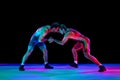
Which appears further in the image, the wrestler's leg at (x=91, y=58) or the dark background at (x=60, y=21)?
the dark background at (x=60, y=21)

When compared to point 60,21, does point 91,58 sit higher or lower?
lower

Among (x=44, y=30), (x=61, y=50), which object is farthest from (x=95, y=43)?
(x=44, y=30)

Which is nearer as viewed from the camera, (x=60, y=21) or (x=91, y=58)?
(x=91, y=58)

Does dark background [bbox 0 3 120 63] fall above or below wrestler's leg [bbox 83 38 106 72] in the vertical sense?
above

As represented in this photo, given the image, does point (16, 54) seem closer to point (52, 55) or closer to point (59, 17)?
point (52, 55)

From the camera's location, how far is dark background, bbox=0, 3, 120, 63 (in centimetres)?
1038

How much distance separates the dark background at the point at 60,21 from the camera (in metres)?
10.4

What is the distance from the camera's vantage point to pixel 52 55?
1092 cm

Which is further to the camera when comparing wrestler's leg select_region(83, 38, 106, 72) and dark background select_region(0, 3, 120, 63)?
dark background select_region(0, 3, 120, 63)

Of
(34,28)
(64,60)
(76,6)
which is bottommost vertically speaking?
(64,60)

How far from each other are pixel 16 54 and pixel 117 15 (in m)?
3.53

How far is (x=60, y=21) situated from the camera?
10.6 m

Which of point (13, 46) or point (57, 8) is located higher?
point (57, 8)

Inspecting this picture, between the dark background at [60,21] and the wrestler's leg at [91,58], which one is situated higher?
the dark background at [60,21]
